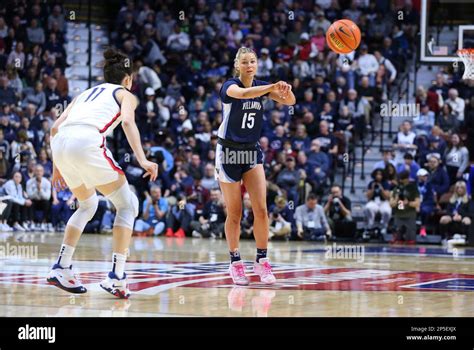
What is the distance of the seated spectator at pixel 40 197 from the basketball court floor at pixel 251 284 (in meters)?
5.22

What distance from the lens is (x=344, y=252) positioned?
14688 millimetres

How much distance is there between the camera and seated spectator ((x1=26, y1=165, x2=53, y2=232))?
2045 centimetres

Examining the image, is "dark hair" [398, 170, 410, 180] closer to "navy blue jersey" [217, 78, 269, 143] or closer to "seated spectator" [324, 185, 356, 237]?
"seated spectator" [324, 185, 356, 237]

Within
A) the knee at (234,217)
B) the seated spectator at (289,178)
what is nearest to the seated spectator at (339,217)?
the seated spectator at (289,178)

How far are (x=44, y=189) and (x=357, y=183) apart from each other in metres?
6.82

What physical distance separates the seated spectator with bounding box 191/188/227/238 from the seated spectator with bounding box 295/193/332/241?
169 cm

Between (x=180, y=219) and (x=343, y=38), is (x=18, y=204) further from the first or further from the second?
(x=343, y=38)

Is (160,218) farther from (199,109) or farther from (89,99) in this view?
(89,99)

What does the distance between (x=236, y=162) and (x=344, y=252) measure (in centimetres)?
563

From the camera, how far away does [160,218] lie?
2000cm

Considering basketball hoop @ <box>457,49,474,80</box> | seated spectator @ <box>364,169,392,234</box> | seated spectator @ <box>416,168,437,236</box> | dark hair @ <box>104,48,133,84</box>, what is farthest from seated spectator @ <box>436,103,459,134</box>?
→ dark hair @ <box>104,48,133,84</box>

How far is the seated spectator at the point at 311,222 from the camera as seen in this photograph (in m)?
18.6
